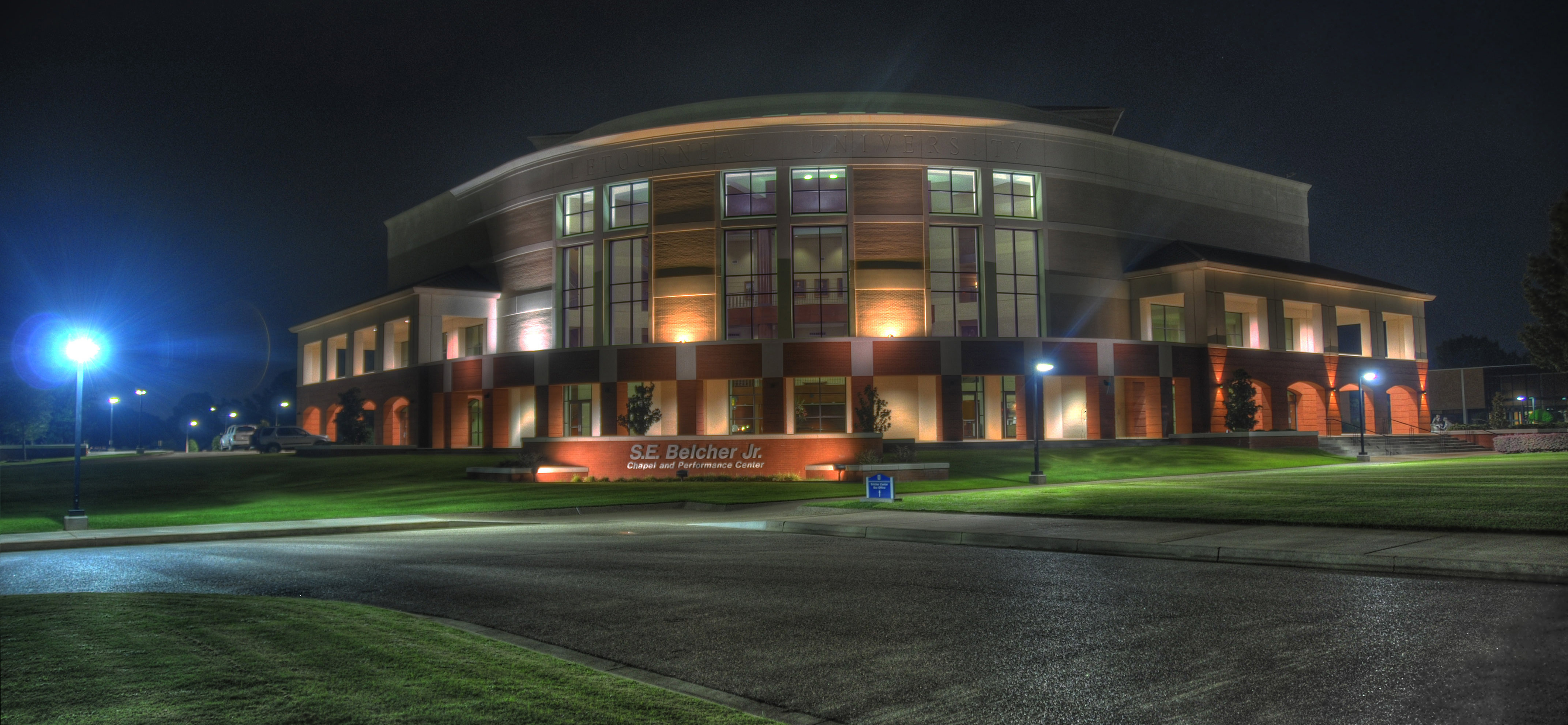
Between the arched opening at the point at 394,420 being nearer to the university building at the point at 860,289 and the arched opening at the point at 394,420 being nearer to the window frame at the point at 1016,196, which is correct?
the university building at the point at 860,289

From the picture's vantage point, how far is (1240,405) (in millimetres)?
51125

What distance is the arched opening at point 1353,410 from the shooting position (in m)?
60.8

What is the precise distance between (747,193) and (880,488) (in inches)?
1213

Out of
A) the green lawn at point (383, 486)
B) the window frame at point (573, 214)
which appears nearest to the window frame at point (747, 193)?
the window frame at point (573, 214)

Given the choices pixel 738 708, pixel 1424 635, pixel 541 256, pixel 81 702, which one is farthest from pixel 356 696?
pixel 541 256

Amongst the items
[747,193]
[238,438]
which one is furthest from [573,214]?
[238,438]

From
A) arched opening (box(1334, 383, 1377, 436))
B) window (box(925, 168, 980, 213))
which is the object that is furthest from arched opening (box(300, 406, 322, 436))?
arched opening (box(1334, 383, 1377, 436))

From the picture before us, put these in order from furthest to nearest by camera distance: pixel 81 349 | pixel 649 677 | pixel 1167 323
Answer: pixel 1167 323
pixel 81 349
pixel 649 677

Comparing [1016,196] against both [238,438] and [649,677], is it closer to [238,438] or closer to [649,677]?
[649,677]

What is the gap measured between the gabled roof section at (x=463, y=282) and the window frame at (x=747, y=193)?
17181 mm

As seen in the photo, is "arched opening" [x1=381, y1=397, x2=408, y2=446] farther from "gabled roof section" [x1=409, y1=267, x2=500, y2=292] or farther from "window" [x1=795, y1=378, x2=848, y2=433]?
"window" [x1=795, y1=378, x2=848, y2=433]

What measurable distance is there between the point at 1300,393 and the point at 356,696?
210 ft

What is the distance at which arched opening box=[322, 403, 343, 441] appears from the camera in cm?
6862

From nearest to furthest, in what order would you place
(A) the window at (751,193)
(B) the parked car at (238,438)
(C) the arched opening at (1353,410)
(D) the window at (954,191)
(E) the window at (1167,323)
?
(A) the window at (751,193), (D) the window at (954,191), (E) the window at (1167,323), (C) the arched opening at (1353,410), (B) the parked car at (238,438)
